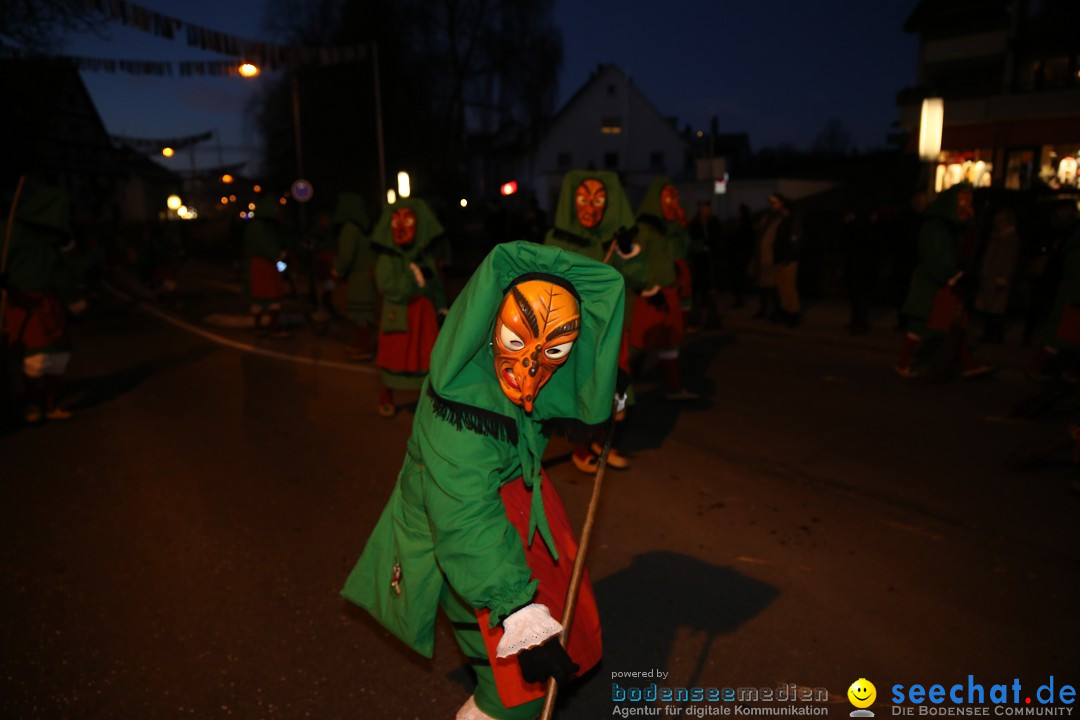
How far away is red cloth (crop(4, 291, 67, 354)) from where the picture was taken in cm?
728

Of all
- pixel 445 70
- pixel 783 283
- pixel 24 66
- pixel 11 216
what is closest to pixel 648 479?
pixel 11 216

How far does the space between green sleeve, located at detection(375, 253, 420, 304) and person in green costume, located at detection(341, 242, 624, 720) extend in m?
4.55

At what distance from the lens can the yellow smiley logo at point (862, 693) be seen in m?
3.26

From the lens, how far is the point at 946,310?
816cm

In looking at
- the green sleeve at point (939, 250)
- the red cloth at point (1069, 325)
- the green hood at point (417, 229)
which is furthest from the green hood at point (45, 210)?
the red cloth at point (1069, 325)

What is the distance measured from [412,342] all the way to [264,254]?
17.9 feet

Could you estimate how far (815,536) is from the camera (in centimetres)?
481

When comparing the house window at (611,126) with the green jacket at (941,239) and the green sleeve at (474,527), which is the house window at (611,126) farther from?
the green sleeve at (474,527)

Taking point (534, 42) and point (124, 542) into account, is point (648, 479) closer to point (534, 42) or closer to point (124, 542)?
point (124, 542)

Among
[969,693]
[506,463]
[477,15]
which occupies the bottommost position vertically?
[969,693]

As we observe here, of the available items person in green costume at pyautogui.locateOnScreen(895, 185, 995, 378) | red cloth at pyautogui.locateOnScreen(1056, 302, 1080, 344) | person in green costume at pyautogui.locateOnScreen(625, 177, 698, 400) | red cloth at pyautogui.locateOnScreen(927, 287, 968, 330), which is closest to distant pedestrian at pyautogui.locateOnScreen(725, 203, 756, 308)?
Answer: person in green costume at pyautogui.locateOnScreen(895, 185, 995, 378)

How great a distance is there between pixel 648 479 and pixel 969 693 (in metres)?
2.79

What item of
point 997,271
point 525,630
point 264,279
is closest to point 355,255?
point 264,279

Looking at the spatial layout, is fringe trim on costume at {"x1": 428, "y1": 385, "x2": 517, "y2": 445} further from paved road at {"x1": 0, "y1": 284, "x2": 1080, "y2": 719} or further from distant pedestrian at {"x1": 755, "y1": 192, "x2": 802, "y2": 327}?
distant pedestrian at {"x1": 755, "y1": 192, "x2": 802, "y2": 327}
